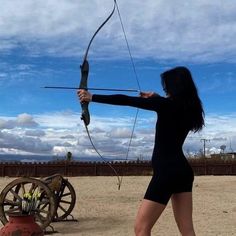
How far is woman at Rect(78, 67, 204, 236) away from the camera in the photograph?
4285 mm

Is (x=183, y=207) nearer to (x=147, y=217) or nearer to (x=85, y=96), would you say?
(x=147, y=217)

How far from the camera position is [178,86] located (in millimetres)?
4562

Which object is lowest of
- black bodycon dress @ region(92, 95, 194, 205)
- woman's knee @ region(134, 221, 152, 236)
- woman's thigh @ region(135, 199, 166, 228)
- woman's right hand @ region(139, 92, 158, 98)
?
woman's knee @ region(134, 221, 152, 236)

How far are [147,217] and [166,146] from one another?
590 millimetres

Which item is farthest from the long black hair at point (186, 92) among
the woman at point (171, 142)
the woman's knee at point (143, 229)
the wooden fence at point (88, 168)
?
the wooden fence at point (88, 168)

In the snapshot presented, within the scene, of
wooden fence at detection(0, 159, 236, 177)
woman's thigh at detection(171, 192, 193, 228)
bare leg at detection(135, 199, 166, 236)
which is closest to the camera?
bare leg at detection(135, 199, 166, 236)

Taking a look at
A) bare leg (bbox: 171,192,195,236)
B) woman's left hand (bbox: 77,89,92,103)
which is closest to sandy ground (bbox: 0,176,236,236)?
bare leg (bbox: 171,192,195,236)

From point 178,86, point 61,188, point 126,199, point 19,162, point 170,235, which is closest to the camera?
point 178,86

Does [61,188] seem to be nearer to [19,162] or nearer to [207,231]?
[207,231]

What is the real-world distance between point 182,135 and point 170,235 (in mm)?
4691

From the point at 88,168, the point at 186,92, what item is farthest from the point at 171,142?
the point at 88,168

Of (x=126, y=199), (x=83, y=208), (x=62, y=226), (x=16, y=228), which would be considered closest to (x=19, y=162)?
(x=126, y=199)

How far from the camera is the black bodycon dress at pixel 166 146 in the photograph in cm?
429

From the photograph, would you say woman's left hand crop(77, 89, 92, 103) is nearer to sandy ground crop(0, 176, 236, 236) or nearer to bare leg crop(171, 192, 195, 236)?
bare leg crop(171, 192, 195, 236)
